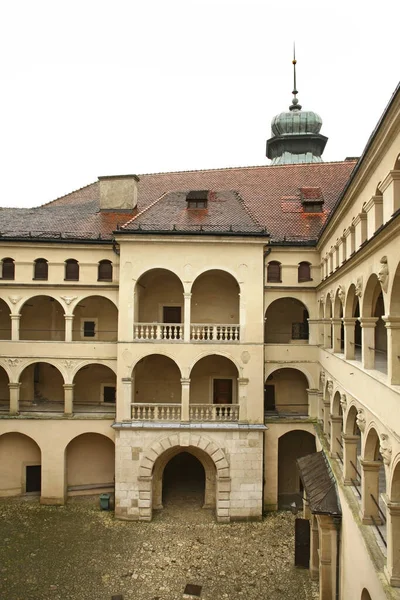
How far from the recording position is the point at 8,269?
23.1 meters

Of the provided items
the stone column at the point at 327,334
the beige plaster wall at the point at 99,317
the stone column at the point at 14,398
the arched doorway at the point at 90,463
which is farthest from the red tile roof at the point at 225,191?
the arched doorway at the point at 90,463

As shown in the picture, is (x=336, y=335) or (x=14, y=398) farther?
(x=14, y=398)

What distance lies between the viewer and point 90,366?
24.8 meters

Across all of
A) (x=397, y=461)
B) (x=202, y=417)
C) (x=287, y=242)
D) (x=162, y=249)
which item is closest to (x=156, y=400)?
(x=202, y=417)

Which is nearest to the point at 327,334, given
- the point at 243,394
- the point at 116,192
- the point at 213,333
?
the point at 243,394

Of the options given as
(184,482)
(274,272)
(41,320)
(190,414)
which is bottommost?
(184,482)

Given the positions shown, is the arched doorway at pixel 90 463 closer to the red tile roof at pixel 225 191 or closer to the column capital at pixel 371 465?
the red tile roof at pixel 225 191

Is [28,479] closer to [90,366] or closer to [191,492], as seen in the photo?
[90,366]

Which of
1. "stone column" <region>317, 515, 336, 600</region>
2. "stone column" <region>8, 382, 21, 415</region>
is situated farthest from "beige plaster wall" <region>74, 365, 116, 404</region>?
"stone column" <region>317, 515, 336, 600</region>

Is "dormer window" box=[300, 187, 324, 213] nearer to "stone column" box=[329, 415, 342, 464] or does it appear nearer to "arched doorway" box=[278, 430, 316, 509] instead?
"arched doorway" box=[278, 430, 316, 509]

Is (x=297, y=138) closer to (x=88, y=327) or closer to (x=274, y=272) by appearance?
(x=274, y=272)

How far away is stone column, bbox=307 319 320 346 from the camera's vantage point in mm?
22391

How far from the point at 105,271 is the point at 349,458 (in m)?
14.4

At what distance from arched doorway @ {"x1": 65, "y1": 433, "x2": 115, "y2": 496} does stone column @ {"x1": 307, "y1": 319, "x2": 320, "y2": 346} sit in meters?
11.0
